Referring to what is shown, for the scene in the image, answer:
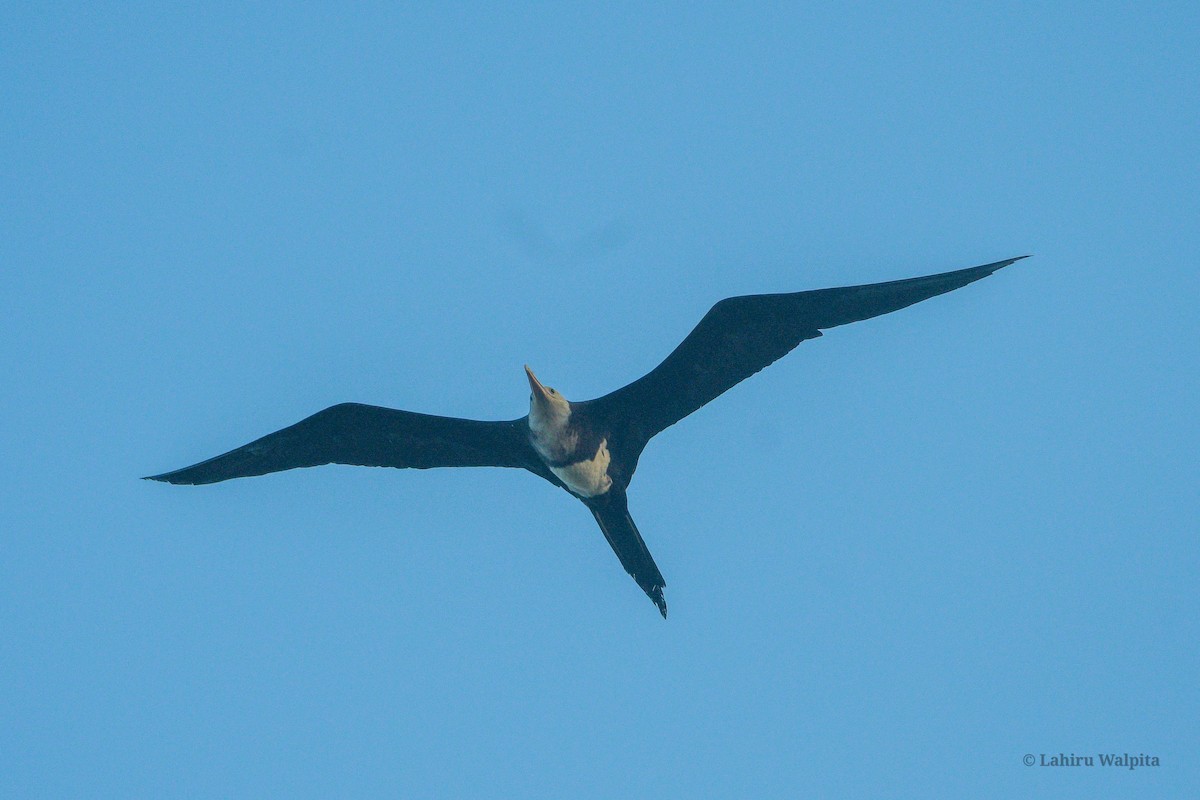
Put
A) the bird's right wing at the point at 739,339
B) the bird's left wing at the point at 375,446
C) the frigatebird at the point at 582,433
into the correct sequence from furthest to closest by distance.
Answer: the bird's left wing at the point at 375,446 < the frigatebird at the point at 582,433 < the bird's right wing at the point at 739,339

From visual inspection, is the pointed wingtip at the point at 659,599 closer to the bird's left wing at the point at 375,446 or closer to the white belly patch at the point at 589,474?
the white belly patch at the point at 589,474

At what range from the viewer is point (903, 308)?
28.7 feet

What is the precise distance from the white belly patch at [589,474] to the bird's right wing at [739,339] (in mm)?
320

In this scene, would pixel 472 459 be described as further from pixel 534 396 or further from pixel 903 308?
pixel 903 308

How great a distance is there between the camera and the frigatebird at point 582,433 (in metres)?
9.25

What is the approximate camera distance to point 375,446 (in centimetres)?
985

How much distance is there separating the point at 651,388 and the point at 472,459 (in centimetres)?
167

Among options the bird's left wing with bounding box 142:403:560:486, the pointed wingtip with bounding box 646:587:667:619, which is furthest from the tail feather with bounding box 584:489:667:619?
the bird's left wing with bounding box 142:403:560:486

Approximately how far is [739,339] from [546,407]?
162 centimetres

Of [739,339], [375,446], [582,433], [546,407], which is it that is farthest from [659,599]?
[375,446]

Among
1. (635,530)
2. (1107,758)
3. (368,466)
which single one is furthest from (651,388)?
(1107,758)

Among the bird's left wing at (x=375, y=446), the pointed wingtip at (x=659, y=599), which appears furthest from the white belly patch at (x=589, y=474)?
the pointed wingtip at (x=659, y=599)

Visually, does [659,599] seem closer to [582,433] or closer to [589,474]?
[589,474]

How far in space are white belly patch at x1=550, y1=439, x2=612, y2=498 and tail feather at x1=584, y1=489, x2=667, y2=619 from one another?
82 millimetres
